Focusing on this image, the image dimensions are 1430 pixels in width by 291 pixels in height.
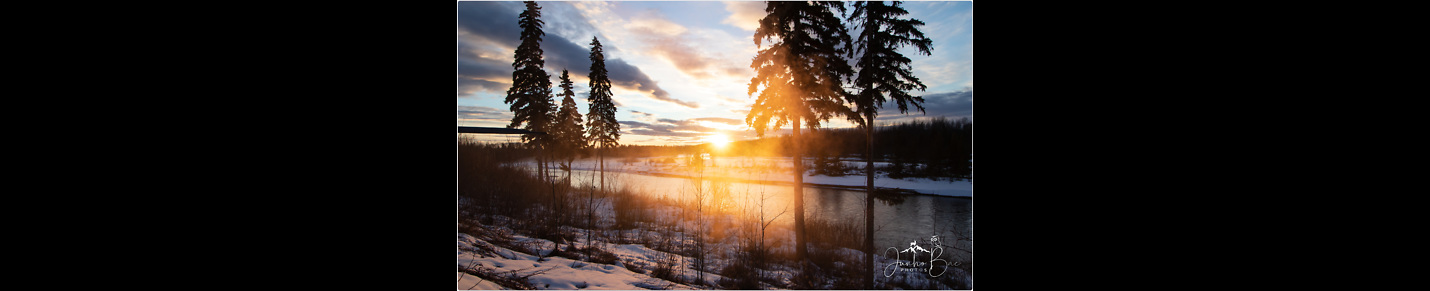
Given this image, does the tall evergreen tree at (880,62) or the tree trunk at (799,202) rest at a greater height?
the tall evergreen tree at (880,62)

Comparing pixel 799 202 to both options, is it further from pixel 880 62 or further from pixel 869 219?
pixel 880 62

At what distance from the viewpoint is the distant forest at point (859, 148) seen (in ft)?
15.1

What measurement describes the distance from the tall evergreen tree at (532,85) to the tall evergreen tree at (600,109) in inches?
25.2

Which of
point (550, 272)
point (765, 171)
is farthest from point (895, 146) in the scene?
point (550, 272)

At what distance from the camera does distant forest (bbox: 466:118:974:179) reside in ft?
15.1

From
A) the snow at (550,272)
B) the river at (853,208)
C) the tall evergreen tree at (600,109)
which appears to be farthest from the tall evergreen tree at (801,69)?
the snow at (550,272)

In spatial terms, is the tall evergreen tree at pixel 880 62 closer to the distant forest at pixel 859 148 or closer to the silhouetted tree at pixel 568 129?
the distant forest at pixel 859 148

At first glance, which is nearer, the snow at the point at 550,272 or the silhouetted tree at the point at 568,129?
the snow at the point at 550,272

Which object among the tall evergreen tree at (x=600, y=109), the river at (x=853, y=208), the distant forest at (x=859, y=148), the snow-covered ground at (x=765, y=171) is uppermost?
the tall evergreen tree at (x=600, y=109)

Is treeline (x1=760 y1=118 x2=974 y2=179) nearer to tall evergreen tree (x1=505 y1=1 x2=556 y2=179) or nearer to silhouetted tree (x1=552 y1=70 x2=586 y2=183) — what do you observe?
silhouetted tree (x1=552 y1=70 x2=586 y2=183)
